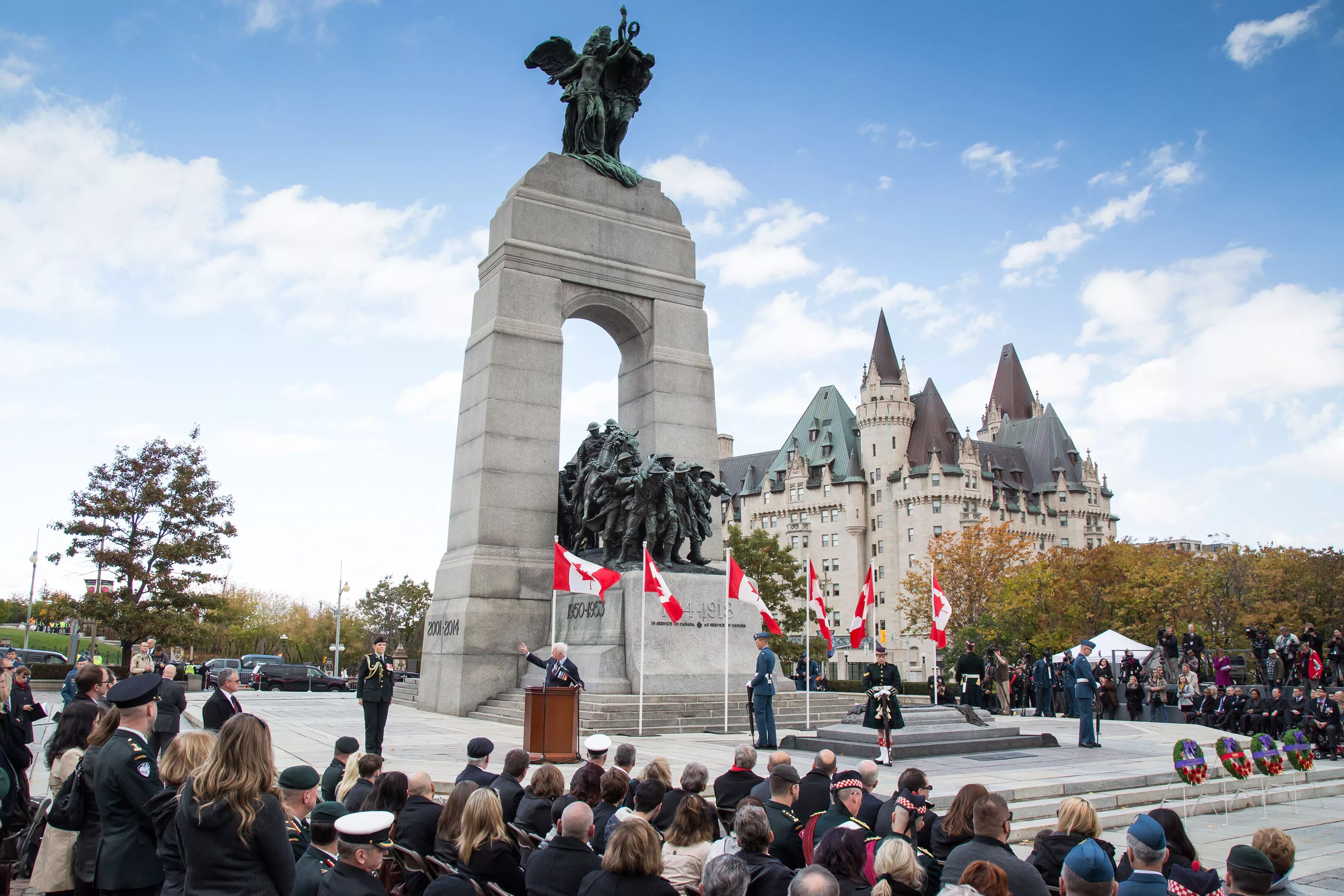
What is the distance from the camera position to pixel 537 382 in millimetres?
22609

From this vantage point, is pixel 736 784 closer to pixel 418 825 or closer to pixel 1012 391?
pixel 418 825

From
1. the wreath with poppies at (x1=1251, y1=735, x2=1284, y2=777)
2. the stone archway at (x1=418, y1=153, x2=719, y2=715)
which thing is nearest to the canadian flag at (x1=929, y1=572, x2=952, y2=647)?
the stone archway at (x1=418, y1=153, x2=719, y2=715)

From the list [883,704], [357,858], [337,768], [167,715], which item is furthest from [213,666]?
[357,858]

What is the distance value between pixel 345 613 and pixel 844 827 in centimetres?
8596

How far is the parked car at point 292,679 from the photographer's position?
129 ft

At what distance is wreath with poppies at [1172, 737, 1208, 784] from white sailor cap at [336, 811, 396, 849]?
894cm

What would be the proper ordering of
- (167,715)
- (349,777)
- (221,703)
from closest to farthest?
1. (349,777)
2. (221,703)
3. (167,715)

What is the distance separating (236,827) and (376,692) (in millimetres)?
9307

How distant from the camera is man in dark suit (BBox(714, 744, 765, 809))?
6984 millimetres

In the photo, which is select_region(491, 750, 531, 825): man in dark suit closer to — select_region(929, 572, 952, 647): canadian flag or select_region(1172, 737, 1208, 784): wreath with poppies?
select_region(1172, 737, 1208, 784): wreath with poppies

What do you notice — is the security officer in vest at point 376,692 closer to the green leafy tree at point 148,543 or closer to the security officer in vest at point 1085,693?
the security officer in vest at point 1085,693

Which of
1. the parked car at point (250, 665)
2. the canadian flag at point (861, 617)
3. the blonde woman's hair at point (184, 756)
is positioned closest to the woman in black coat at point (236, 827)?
the blonde woman's hair at point (184, 756)

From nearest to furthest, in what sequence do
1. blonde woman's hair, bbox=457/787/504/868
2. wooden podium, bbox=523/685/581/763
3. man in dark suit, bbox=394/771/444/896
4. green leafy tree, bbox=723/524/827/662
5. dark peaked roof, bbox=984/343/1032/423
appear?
blonde woman's hair, bbox=457/787/504/868 < man in dark suit, bbox=394/771/444/896 < wooden podium, bbox=523/685/581/763 < green leafy tree, bbox=723/524/827/662 < dark peaked roof, bbox=984/343/1032/423

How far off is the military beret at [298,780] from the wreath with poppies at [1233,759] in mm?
9915
